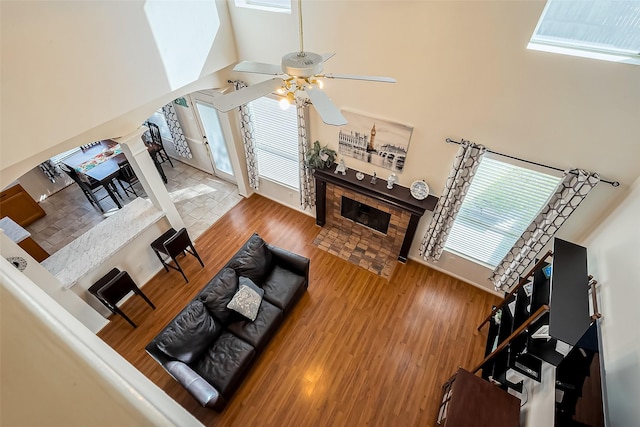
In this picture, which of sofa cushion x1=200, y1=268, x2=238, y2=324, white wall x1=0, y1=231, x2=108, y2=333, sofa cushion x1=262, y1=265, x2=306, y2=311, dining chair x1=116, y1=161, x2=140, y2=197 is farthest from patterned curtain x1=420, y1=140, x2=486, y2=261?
dining chair x1=116, y1=161, x2=140, y2=197

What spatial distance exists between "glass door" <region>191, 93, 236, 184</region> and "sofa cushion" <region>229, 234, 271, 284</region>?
248 cm

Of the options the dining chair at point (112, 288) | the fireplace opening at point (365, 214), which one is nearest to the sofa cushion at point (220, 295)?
the dining chair at point (112, 288)

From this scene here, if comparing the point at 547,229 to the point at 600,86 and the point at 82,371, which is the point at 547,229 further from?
the point at 82,371

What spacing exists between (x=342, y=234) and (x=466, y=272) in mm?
2163

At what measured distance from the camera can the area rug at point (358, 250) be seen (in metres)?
5.20

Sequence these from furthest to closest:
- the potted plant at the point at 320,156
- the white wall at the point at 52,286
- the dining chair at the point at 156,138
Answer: the dining chair at the point at 156,138 → the potted plant at the point at 320,156 → the white wall at the point at 52,286

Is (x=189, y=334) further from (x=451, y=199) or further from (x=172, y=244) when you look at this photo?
(x=451, y=199)

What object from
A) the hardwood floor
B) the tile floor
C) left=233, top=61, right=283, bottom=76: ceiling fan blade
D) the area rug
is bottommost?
the hardwood floor

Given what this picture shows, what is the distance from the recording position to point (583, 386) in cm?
219

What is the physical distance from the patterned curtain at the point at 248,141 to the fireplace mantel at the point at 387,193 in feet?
4.54

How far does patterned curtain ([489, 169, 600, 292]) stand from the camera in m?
3.24

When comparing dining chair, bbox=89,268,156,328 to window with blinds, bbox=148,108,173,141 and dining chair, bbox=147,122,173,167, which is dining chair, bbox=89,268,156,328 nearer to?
dining chair, bbox=147,122,173,167

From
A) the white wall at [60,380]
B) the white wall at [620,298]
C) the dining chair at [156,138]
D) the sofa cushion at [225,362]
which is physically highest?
the white wall at [60,380]

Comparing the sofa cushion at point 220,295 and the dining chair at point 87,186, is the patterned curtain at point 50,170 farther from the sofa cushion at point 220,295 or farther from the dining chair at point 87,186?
the sofa cushion at point 220,295
